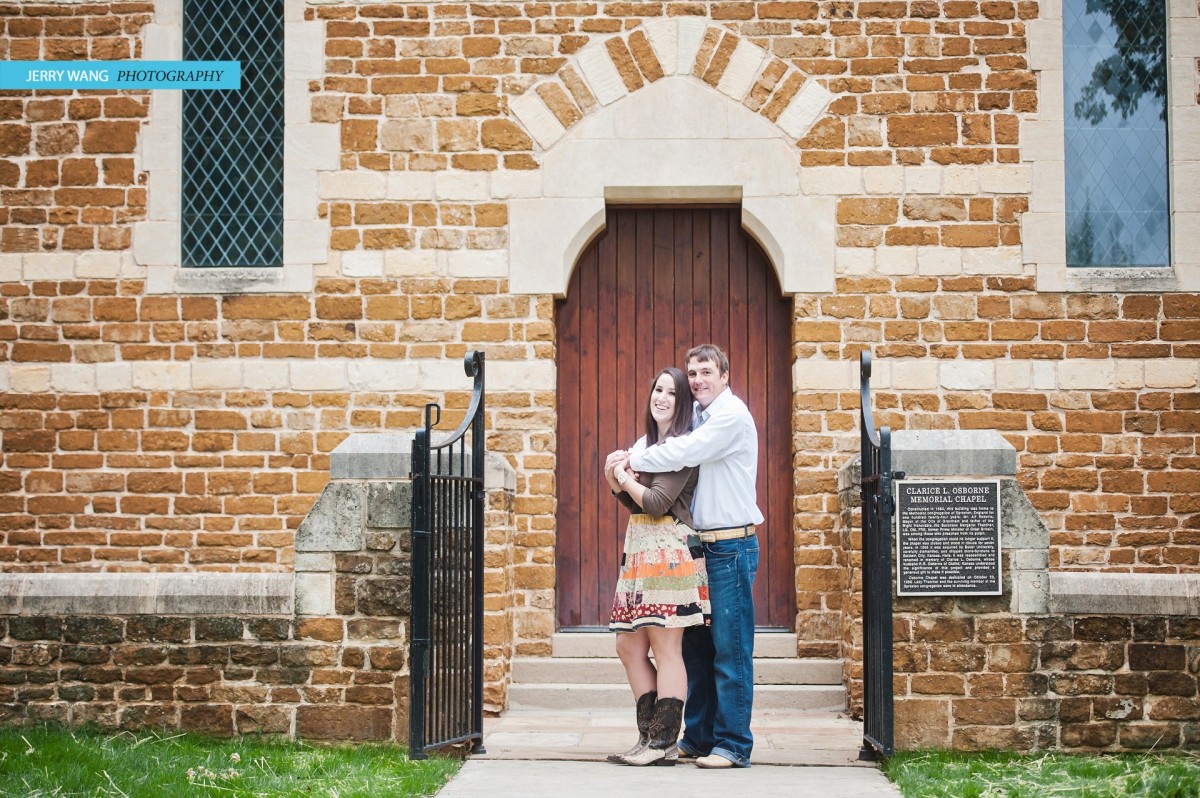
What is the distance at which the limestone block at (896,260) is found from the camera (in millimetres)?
8305

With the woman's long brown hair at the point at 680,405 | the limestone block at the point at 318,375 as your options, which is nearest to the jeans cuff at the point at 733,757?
the woman's long brown hair at the point at 680,405

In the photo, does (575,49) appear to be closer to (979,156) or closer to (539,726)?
(979,156)

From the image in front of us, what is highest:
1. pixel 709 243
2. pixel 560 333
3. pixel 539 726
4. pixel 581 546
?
pixel 709 243

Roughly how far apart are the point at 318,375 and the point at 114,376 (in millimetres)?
1358

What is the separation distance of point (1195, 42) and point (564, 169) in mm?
4160

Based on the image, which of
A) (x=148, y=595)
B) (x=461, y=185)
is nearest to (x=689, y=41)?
(x=461, y=185)

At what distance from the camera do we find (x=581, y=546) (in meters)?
8.59

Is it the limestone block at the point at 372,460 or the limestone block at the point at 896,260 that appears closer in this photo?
the limestone block at the point at 372,460

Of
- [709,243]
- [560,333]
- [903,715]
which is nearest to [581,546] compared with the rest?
[560,333]

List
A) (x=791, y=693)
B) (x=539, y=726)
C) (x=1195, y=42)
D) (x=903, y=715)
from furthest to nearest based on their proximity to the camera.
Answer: (x=1195, y=42)
(x=791, y=693)
(x=539, y=726)
(x=903, y=715)

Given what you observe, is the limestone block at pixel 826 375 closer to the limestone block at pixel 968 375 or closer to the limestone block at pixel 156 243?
the limestone block at pixel 968 375

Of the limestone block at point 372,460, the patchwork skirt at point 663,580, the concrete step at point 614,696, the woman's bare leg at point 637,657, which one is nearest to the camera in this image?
the patchwork skirt at point 663,580

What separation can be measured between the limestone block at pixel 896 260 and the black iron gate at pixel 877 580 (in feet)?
7.29

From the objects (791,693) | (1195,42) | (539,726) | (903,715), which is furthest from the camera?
(1195,42)
